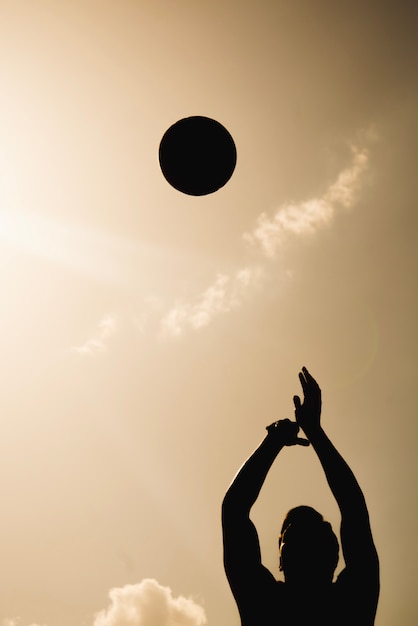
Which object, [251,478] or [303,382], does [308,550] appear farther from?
[303,382]

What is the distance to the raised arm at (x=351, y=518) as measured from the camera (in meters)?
1.93

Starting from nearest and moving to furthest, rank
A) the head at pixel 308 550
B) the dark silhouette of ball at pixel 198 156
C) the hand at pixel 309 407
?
the head at pixel 308 550 → the hand at pixel 309 407 → the dark silhouette of ball at pixel 198 156

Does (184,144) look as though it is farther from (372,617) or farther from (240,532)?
(372,617)

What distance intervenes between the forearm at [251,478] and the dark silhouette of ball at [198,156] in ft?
15.1

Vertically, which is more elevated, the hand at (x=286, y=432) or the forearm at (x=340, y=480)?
the hand at (x=286, y=432)

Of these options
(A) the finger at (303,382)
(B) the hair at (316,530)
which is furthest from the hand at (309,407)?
(B) the hair at (316,530)

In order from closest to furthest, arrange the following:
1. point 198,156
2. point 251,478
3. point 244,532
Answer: point 244,532
point 251,478
point 198,156

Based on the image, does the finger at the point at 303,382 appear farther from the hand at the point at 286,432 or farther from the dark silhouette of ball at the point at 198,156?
the dark silhouette of ball at the point at 198,156

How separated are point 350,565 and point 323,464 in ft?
1.57

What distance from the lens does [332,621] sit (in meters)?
1.87

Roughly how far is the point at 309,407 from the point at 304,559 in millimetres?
839

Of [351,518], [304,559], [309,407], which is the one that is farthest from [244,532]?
[309,407]

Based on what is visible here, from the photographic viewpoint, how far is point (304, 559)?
81.2 inches

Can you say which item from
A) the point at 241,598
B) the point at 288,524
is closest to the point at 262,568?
the point at 241,598
